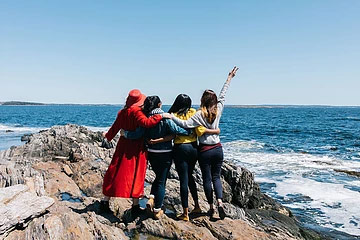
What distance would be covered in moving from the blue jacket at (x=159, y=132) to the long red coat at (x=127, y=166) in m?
0.10

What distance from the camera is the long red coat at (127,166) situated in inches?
214

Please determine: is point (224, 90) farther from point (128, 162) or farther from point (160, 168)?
point (128, 162)

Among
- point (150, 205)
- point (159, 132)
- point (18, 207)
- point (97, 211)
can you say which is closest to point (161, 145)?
point (159, 132)

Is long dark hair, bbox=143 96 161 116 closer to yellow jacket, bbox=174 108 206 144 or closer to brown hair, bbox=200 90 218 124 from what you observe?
yellow jacket, bbox=174 108 206 144

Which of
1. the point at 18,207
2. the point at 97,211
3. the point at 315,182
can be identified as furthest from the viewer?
the point at 315,182

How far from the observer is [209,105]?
17.4ft

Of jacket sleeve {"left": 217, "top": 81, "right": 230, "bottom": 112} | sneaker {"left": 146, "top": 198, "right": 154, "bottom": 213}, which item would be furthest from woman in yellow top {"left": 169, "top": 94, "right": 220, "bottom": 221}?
sneaker {"left": 146, "top": 198, "right": 154, "bottom": 213}

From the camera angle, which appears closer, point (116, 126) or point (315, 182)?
point (116, 126)

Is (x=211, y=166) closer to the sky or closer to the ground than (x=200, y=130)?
closer to the ground

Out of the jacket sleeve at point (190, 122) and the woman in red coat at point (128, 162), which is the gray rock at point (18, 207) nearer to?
the woman in red coat at point (128, 162)

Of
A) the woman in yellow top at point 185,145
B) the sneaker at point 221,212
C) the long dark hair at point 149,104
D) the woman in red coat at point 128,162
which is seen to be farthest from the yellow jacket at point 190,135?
the sneaker at point 221,212

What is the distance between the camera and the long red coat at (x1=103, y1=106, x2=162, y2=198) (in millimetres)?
5434

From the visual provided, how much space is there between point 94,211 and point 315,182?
1351 centimetres

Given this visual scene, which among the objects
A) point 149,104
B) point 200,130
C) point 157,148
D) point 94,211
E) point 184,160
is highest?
point 149,104
